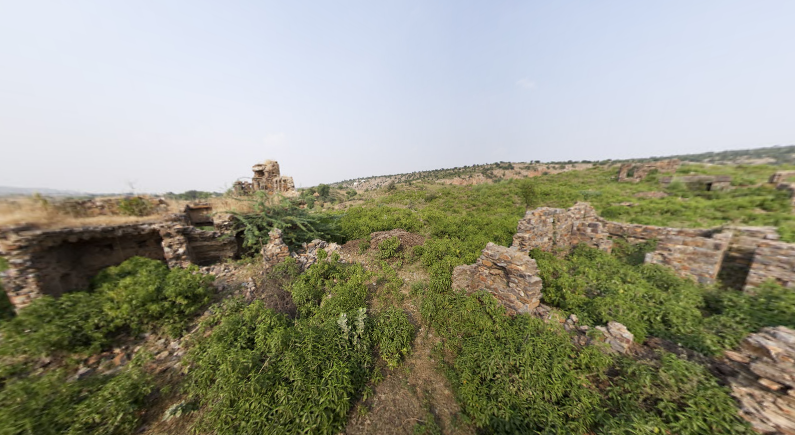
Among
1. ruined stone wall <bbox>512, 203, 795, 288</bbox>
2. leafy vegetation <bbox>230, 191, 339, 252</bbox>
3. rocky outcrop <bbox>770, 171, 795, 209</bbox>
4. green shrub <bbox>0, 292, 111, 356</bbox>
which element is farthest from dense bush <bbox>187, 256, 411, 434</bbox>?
rocky outcrop <bbox>770, 171, 795, 209</bbox>

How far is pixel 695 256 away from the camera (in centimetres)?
602

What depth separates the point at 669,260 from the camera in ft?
20.6

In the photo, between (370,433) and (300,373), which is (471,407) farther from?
(300,373)

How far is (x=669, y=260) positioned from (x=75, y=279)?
16.7 meters

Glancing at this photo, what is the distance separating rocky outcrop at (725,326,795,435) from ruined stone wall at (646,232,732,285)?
3.68 meters

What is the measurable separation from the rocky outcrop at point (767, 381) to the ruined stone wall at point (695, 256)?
3.68 metres

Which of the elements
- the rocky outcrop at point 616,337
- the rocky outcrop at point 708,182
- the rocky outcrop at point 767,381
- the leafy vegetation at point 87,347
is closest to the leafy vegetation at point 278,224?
the leafy vegetation at point 87,347

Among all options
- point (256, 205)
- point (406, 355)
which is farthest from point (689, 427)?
point (256, 205)

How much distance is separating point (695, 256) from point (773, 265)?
1.09m

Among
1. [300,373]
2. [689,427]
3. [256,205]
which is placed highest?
[256,205]

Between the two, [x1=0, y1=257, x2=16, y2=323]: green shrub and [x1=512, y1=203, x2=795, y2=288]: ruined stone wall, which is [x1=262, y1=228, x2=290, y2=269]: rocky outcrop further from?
[x1=512, y1=203, x2=795, y2=288]: ruined stone wall

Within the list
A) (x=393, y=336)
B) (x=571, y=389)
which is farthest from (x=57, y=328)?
(x=571, y=389)

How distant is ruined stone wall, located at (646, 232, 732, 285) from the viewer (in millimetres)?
5820

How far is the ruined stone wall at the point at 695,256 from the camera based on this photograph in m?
5.82
